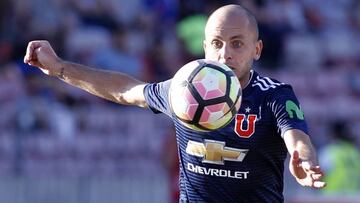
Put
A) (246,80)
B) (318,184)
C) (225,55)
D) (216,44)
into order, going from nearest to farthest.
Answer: (318,184)
(225,55)
(216,44)
(246,80)

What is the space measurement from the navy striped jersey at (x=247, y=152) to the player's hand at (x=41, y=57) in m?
1.23

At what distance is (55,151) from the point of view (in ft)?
53.5

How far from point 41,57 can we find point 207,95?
1575 mm

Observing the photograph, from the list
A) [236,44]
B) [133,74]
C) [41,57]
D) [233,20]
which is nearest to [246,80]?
[236,44]

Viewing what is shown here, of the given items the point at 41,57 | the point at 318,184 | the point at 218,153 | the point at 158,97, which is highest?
the point at 41,57

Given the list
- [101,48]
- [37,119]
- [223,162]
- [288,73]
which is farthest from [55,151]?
[223,162]

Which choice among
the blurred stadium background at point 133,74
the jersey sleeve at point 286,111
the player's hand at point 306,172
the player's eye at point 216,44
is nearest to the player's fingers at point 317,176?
the player's hand at point 306,172

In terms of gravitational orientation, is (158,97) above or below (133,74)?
below

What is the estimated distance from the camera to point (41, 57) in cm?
791

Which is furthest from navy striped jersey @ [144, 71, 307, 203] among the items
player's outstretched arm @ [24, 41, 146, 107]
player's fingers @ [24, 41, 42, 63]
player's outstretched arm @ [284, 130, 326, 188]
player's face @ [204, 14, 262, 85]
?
player's fingers @ [24, 41, 42, 63]

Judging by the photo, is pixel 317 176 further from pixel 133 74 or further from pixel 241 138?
pixel 133 74

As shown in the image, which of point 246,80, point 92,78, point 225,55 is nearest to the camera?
point 225,55

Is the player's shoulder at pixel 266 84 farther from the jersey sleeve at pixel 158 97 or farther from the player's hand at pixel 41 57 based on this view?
the player's hand at pixel 41 57

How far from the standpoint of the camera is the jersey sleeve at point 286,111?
7004mm
